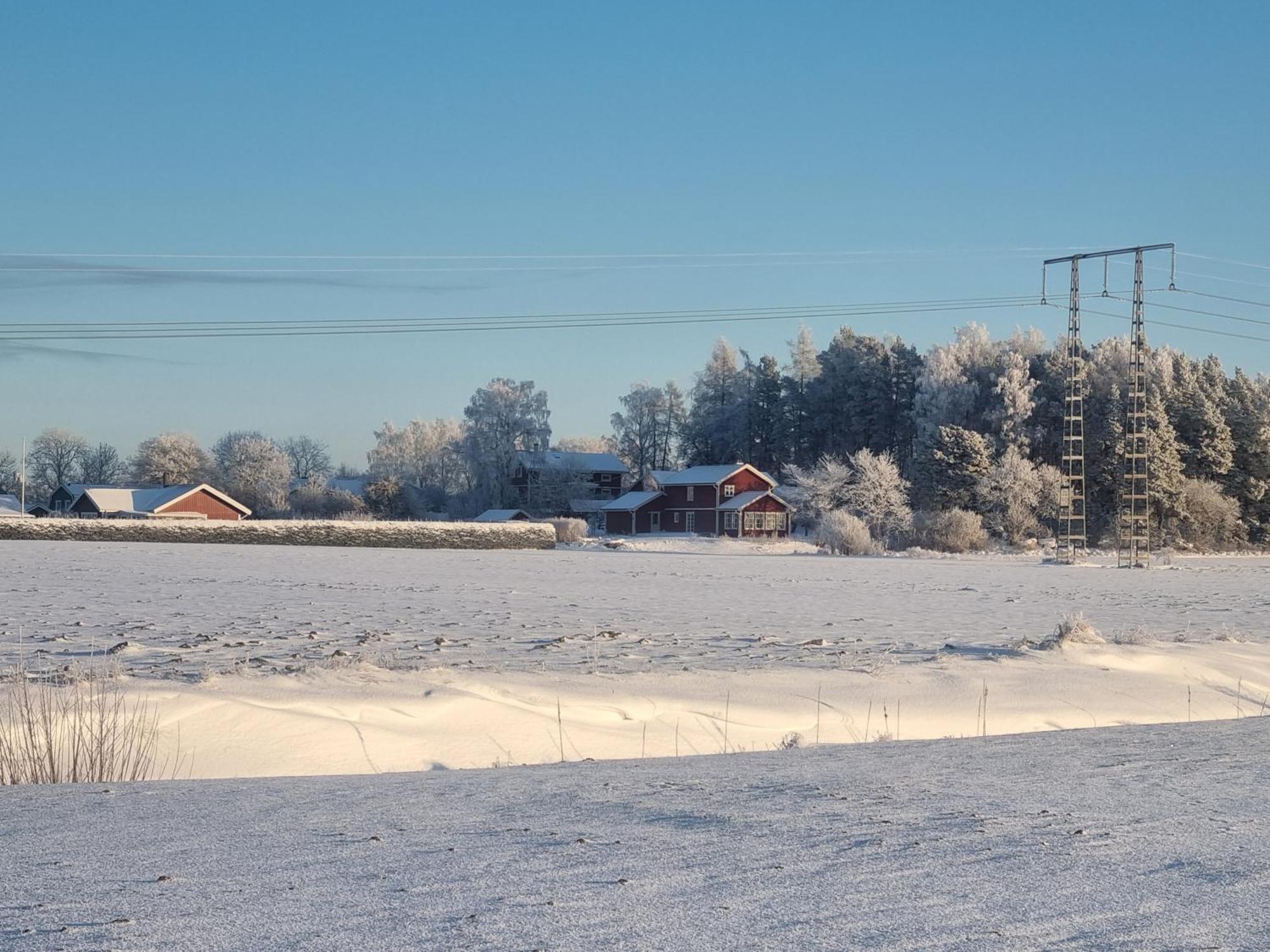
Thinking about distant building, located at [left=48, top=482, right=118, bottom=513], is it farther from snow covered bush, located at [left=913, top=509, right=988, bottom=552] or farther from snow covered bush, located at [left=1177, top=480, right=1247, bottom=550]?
snow covered bush, located at [left=1177, top=480, right=1247, bottom=550]

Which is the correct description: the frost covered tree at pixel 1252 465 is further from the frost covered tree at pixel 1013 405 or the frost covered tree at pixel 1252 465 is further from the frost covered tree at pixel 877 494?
the frost covered tree at pixel 877 494

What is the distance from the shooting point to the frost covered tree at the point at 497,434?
85.7m

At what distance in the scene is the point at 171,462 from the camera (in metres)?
110

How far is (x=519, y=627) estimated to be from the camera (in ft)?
58.1

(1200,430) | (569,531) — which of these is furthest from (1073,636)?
(1200,430)

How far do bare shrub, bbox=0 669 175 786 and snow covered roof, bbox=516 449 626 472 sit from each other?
77.2m

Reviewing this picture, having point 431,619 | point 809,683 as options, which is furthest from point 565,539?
point 809,683

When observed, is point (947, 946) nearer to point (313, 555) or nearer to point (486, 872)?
point (486, 872)

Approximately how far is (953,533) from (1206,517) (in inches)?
643

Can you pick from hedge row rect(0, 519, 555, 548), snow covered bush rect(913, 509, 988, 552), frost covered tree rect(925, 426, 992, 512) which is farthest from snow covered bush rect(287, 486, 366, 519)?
snow covered bush rect(913, 509, 988, 552)

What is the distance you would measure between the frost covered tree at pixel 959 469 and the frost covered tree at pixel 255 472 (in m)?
58.3

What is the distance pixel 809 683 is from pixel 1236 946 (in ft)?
28.1

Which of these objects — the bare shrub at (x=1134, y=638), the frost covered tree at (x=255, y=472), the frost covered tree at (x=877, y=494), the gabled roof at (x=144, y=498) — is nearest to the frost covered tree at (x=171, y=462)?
the frost covered tree at (x=255, y=472)

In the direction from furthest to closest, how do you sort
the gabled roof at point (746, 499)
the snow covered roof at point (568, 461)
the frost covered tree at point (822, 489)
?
the snow covered roof at point (568, 461)
the gabled roof at point (746, 499)
the frost covered tree at point (822, 489)
